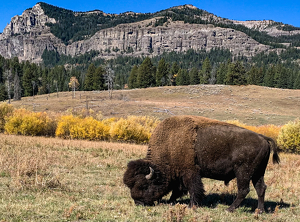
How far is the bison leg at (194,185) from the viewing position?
627 centimetres

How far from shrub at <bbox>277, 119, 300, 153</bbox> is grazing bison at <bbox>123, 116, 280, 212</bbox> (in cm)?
1614

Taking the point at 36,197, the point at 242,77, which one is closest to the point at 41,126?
the point at 36,197

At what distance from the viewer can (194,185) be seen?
6.28 meters

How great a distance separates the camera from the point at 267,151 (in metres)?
6.34

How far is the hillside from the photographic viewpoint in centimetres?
4069

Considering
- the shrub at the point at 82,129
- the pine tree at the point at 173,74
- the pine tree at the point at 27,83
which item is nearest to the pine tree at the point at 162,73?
the pine tree at the point at 173,74

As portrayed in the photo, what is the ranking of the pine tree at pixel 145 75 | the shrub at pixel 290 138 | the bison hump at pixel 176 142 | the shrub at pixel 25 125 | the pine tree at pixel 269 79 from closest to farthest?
the bison hump at pixel 176 142 < the shrub at pixel 290 138 < the shrub at pixel 25 125 < the pine tree at pixel 145 75 < the pine tree at pixel 269 79

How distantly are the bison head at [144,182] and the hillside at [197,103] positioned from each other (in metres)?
31.2

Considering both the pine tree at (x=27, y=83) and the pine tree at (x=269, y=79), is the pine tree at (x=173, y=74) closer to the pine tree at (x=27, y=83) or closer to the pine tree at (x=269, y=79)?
the pine tree at (x=269, y=79)

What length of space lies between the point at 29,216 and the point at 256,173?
508 centimetres

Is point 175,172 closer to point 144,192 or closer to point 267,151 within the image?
point 144,192

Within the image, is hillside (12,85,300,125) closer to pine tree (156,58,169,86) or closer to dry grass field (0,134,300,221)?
pine tree (156,58,169,86)

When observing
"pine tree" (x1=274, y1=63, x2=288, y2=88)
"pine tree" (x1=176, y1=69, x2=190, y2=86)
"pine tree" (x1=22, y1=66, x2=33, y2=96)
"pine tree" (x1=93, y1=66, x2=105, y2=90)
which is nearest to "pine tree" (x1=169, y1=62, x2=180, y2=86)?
"pine tree" (x1=176, y1=69, x2=190, y2=86)

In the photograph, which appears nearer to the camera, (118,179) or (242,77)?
(118,179)
